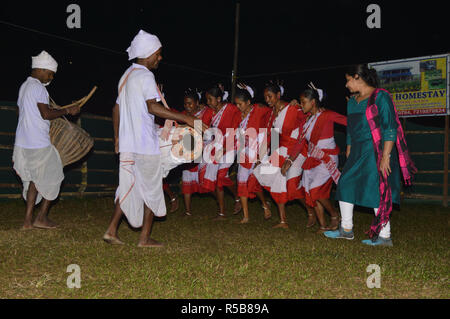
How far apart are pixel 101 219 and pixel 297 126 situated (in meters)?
3.13

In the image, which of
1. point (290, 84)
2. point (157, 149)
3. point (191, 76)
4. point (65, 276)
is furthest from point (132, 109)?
point (290, 84)

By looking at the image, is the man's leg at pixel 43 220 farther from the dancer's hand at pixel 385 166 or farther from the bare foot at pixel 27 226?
the dancer's hand at pixel 385 166

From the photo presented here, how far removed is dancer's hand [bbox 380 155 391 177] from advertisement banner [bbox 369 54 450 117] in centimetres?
674

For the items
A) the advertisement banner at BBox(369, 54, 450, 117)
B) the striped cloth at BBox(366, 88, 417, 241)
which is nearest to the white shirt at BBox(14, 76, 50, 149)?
the striped cloth at BBox(366, 88, 417, 241)

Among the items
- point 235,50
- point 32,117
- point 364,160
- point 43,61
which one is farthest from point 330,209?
point 235,50

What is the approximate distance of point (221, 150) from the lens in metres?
6.99

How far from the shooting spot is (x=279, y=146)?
6.32 metres

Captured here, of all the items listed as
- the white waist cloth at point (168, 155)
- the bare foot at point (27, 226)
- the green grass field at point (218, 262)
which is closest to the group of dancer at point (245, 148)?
the bare foot at point (27, 226)

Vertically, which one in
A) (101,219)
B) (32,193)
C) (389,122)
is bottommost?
(101,219)

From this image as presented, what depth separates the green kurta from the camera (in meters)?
4.74

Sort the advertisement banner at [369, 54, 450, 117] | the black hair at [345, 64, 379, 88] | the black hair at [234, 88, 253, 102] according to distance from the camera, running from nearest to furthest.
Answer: the black hair at [345, 64, 379, 88] → the black hair at [234, 88, 253, 102] → the advertisement banner at [369, 54, 450, 117]

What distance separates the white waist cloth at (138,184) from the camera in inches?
171

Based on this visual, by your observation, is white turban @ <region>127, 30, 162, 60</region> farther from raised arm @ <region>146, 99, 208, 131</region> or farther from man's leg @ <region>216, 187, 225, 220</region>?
man's leg @ <region>216, 187, 225, 220</region>

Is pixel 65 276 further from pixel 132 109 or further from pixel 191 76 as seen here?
pixel 191 76
